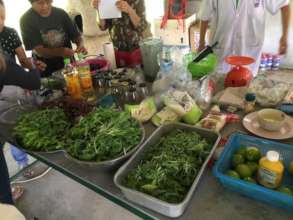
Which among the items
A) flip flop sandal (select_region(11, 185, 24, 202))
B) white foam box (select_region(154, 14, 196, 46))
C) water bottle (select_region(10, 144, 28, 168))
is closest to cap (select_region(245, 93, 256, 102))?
water bottle (select_region(10, 144, 28, 168))

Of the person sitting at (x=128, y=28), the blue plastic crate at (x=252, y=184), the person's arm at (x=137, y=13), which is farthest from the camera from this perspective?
the person sitting at (x=128, y=28)

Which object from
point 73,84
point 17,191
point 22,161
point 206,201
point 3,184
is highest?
point 73,84

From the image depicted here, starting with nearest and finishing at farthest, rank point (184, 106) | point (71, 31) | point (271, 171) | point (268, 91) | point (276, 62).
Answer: point (271, 171) → point (184, 106) → point (268, 91) → point (71, 31) → point (276, 62)

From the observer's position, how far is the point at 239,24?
6.80 feet

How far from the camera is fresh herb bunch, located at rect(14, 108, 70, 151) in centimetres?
103

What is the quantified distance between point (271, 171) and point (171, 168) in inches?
11.0

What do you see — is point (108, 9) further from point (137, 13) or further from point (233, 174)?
point (233, 174)

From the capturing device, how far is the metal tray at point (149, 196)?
0.70 m

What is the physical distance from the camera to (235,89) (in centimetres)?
130

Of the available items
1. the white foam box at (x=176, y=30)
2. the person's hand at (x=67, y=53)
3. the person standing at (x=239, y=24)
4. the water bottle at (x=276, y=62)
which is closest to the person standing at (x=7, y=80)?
the person's hand at (x=67, y=53)

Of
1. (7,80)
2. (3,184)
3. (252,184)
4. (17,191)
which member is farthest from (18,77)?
(17,191)

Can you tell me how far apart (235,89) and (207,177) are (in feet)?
1.99

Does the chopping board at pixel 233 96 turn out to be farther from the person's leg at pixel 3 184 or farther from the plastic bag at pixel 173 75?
the person's leg at pixel 3 184

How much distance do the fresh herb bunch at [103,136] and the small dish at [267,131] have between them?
1.44 feet
